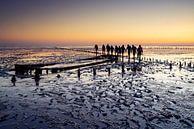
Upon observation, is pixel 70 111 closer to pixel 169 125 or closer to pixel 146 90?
pixel 169 125

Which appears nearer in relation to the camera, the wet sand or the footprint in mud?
the footprint in mud

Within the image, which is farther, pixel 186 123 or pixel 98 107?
pixel 98 107

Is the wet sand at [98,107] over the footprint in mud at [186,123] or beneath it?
beneath

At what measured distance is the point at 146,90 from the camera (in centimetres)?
2888

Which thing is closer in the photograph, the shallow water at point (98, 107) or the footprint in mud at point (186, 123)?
the footprint in mud at point (186, 123)

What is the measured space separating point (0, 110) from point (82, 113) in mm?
7375

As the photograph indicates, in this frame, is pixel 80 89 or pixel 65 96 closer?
pixel 65 96

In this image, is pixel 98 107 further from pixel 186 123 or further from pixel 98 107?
pixel 186 123

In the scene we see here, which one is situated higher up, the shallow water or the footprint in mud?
the footprint in mud

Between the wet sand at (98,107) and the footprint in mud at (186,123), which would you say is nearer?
the footprint in mud at (186,123)

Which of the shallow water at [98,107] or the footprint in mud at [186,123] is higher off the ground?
the footprint in mud at [186,123]

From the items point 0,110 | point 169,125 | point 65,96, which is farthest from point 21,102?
point 169,125

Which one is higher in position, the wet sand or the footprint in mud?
the footprint in mud

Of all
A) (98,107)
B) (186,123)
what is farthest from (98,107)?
(186,123)
